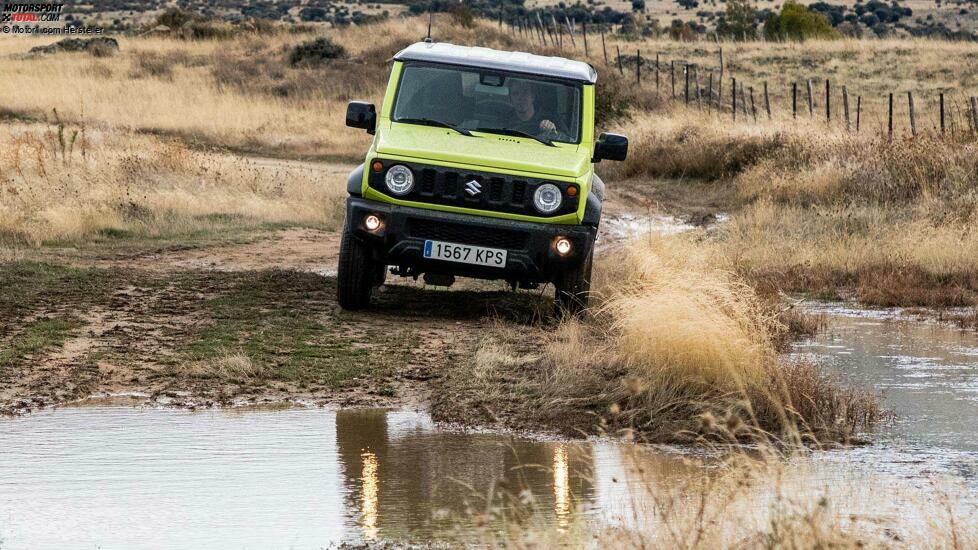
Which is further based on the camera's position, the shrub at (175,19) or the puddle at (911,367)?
the shrub at (175,19)

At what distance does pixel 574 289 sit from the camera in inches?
414

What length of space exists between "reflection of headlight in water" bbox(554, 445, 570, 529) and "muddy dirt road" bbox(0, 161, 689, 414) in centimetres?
143

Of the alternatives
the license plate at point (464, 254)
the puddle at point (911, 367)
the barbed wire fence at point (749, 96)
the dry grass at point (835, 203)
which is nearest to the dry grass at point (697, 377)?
the puddle at point (911, 367)

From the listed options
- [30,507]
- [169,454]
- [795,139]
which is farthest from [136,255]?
[795,139]

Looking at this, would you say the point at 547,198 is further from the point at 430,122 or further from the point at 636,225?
the point at 636,225

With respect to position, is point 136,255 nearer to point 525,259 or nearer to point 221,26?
point 525,259

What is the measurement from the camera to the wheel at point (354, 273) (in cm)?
1038

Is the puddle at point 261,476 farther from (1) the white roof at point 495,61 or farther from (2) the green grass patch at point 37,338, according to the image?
(1) the white roof at point 495,61

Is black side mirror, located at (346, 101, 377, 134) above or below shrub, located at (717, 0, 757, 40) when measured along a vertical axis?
above

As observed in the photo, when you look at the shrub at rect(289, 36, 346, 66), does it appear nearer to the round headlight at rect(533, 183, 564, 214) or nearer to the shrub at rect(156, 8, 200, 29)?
the shrub at rect(156, 8, 200, 29)

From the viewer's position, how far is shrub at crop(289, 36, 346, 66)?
42.4 meters

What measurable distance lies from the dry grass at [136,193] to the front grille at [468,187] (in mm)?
5973

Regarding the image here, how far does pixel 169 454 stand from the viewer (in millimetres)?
6934

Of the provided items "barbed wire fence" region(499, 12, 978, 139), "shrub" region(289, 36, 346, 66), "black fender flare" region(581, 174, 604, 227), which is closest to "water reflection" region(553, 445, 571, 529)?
"black fender flare" region(581, 174, 604, 227)
